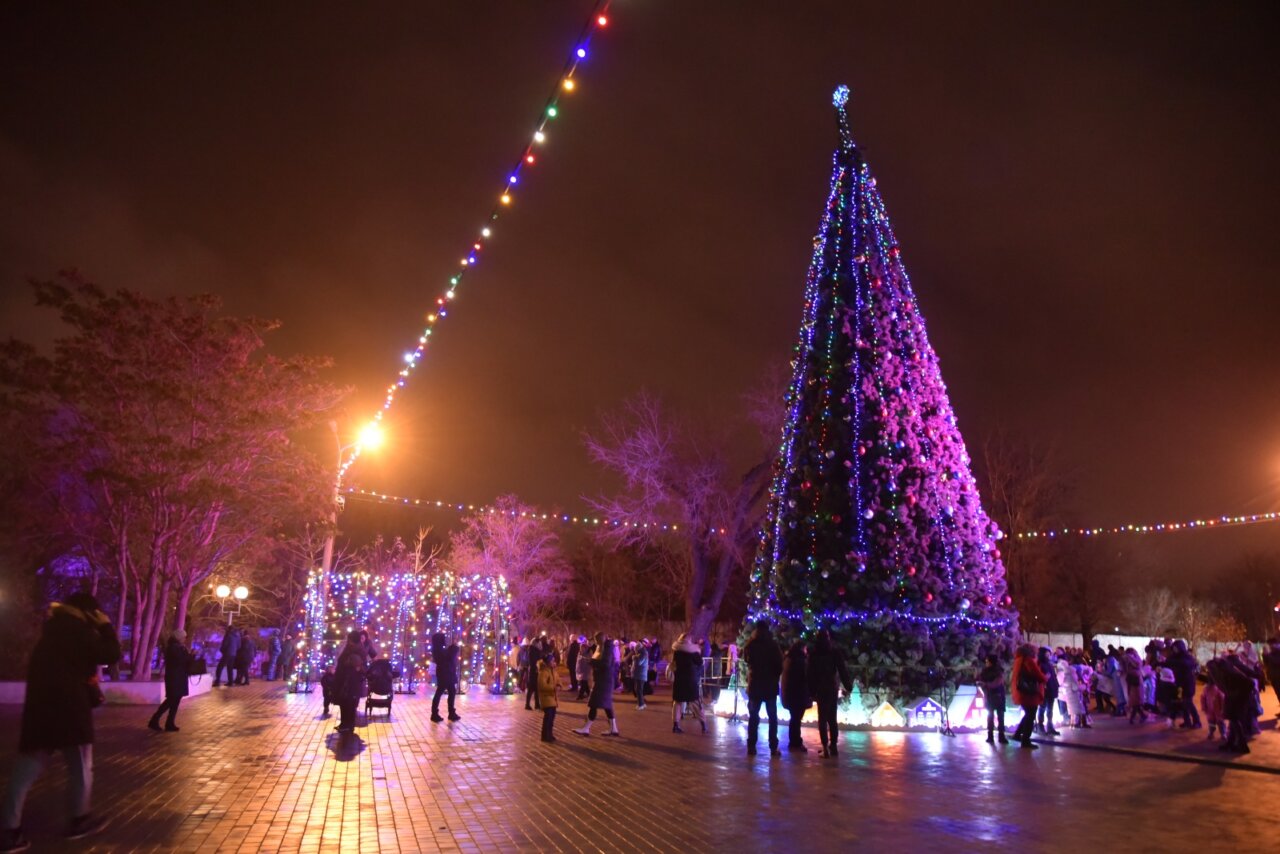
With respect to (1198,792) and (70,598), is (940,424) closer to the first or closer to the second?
(1198,792)

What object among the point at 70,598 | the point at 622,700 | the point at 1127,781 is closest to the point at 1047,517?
the point at 622,700

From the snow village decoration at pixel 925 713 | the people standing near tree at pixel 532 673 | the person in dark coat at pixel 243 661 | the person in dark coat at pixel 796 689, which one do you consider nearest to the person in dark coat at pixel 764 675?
the person in dark coat at pixel 796 689

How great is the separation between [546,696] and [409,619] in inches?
467

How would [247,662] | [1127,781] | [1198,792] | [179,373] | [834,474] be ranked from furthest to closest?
[247,662], [179,373], [834,474], [1127,781], [1198,792]

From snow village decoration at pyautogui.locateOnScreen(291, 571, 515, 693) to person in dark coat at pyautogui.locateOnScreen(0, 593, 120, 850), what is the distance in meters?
15.0

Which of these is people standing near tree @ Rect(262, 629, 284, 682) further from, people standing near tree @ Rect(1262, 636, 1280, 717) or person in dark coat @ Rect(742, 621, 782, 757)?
people standing near tree @ Rect(1262, 636, 1280, 717)

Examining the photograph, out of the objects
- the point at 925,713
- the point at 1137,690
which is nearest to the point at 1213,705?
the point at 1137,690

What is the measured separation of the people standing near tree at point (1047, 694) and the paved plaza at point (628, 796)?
172 cm

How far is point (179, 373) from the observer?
59.2 ft

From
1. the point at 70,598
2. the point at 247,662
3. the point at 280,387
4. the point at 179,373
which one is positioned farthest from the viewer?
the point at 247,662

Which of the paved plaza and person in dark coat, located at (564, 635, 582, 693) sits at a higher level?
person in dark coat, located at (564, 635, 582, 693)

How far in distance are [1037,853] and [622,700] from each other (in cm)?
1635

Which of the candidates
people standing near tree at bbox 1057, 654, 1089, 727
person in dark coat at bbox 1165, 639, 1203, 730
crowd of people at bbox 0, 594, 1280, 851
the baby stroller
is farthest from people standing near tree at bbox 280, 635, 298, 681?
person in dark coat at bbox 1165, 639, 1203, 730

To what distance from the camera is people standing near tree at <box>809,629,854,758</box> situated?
11.2 m
